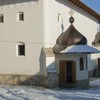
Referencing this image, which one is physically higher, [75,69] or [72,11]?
[72,11]

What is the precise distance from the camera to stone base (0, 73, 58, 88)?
19719mm

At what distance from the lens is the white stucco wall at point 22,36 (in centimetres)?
2011

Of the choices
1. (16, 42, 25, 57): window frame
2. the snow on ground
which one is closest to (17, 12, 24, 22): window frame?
(16, 42, 25, 57): window frame

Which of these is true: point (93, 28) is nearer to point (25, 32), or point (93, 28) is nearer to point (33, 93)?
point (25, 32)

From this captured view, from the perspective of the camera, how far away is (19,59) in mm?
20719

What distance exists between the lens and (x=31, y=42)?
20312mm

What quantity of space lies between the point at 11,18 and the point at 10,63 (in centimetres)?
298

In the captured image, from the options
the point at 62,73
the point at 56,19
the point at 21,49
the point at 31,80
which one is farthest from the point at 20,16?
the point at 62,73

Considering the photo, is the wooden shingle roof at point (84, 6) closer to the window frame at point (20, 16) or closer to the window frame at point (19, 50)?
the window frame at point (20, 16)

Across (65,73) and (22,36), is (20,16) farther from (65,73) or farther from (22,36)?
(65,73)

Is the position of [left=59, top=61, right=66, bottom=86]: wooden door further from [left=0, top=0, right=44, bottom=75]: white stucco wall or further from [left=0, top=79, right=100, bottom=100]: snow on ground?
[left=0, top=79, right=100, bottom=100]: snow on ground

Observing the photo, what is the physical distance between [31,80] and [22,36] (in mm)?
2906

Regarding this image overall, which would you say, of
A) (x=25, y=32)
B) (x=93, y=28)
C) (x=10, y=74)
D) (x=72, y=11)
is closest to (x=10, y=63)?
(x=10, y=74)

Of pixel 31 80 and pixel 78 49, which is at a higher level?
pixel 78 49
